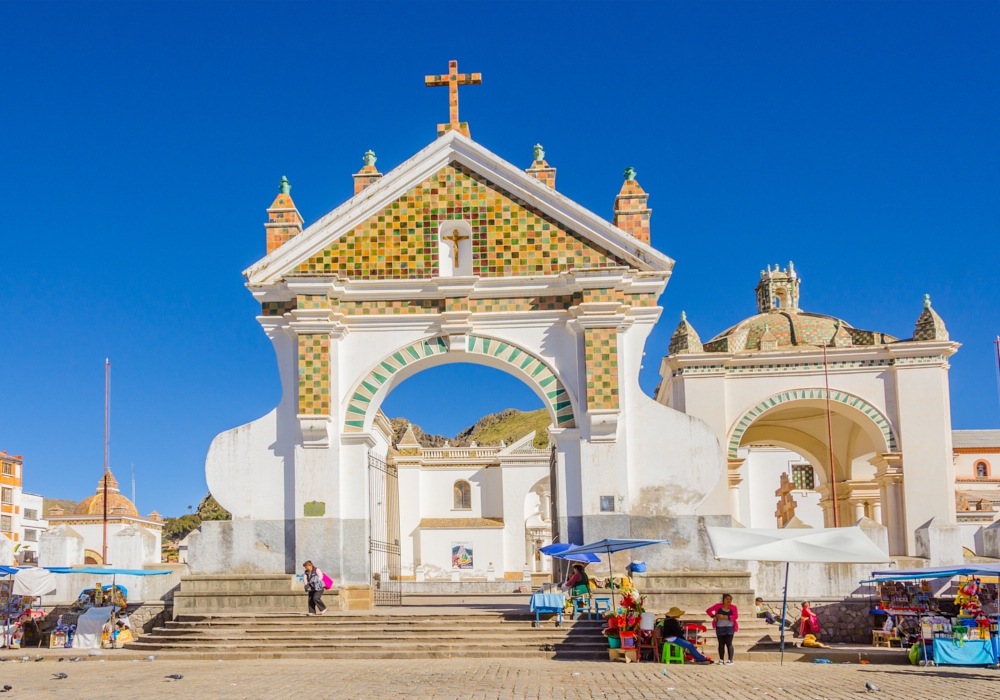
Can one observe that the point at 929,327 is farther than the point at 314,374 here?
Yes

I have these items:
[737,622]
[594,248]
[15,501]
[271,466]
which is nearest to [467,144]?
[594,248]

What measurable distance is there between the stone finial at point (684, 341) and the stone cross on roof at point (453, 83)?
30.5ft

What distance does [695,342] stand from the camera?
25.0 m

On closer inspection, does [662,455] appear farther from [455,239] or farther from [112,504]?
[112,504]

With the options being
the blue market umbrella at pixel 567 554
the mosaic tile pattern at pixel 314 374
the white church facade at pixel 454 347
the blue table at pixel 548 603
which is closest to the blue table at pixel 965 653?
the white church facade at pixel 454 347

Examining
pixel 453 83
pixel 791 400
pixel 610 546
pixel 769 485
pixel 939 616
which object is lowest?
pixel 939 616

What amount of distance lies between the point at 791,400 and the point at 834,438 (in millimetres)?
4212

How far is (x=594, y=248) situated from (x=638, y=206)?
3.86 ft

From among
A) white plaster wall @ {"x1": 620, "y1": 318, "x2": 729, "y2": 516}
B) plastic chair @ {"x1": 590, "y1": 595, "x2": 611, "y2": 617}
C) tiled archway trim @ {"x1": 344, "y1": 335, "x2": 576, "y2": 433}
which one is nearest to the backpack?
tiled archway trim @ {"x1": 344, "y1": 335, "x2": 576, "y2": 433}

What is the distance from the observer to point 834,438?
28.2 m

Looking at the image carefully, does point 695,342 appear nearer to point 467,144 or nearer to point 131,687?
point 467,144

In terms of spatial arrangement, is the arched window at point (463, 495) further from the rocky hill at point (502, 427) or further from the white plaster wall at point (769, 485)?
the rocky hill at point (502, 427)

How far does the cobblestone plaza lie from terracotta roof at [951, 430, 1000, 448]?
52.4m

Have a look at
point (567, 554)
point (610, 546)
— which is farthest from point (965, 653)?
point (567, 554)
